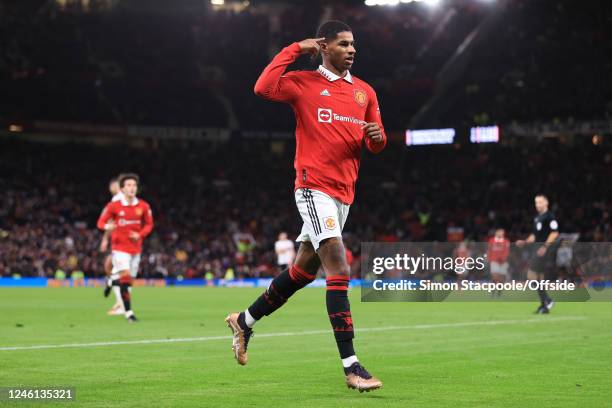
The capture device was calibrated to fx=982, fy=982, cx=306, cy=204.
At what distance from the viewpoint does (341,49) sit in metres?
7.71

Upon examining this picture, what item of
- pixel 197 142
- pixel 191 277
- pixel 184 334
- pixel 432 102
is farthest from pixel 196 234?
pixel 184 334

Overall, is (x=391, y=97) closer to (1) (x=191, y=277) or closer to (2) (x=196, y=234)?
(2) (x=196, y=234)

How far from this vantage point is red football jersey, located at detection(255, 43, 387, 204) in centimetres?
760

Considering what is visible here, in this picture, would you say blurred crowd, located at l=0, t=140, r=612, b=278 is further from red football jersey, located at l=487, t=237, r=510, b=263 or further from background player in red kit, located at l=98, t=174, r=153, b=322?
background player in red kit, located at l=98, t=174, r=153, b=322

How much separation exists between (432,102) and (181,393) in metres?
52.7

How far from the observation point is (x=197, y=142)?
56.8 metres

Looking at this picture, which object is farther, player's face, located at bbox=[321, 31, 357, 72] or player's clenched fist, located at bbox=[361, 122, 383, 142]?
player's face, located at bbox=[321, 31, 357, 72]

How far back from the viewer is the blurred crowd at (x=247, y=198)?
4206 cm

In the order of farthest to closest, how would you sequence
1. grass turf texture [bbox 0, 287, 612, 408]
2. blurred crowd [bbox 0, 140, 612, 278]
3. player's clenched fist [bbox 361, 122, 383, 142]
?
blurred crowd [bbox 0, 140, 612, 278]
player's clenched fist [bbox 361, 122, 383, 142]
grass turf texture [bbox 0, 287, 612, 408]

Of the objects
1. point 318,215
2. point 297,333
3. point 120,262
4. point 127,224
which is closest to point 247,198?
point 127,224

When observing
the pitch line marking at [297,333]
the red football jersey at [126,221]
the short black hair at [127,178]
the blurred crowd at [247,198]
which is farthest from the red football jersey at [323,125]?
the blurred crowd at [247,198]

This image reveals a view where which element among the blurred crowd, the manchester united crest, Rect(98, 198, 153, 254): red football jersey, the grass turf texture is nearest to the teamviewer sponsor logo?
the manchester united crest

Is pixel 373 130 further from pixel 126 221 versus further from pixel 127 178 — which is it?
pixel 126 221

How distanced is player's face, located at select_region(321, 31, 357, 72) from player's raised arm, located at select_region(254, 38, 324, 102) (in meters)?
0.11
